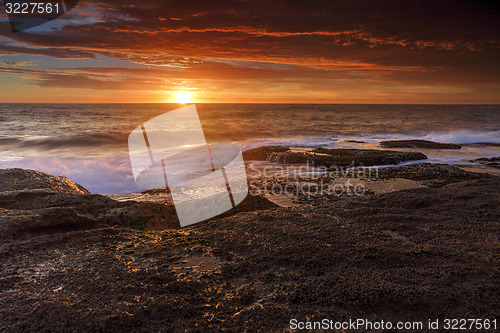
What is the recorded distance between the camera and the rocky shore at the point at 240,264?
410 centimetres

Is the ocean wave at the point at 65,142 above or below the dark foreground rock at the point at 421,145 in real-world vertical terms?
below

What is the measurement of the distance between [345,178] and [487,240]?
27.7ft

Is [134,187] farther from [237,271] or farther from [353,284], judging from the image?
[353,284]

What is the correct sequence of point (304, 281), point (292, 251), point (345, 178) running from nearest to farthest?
point (304, 281) < point (292, 251) < point (345, 178)

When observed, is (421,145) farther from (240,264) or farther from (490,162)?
(240,264)

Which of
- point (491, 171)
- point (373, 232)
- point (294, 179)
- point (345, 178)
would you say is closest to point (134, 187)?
point (294, 179)

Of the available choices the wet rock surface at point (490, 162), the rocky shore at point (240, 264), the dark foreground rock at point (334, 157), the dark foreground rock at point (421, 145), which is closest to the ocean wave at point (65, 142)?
the dark foreground rock at point (334, 157)

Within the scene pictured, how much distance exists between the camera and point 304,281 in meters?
4.94

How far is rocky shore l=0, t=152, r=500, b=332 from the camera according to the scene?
13.5 ft

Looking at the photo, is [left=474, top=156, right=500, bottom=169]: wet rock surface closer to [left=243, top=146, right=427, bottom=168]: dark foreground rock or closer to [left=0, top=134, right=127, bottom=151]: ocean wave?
[left=243, top=146, right=427, bottom=168]: dark foreground rock

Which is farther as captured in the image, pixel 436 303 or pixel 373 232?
pixel 373 232

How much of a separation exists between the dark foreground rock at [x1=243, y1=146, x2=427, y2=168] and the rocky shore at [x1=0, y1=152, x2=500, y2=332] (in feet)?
31.4

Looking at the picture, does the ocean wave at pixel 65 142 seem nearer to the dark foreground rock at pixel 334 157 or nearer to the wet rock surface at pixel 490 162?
the dark foreground rock at pixel 334 157

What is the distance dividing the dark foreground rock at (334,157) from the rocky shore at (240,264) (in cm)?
956
